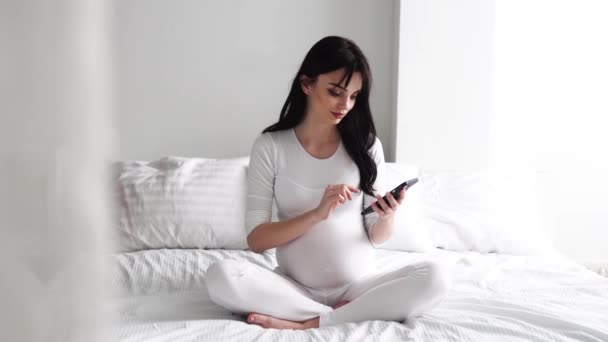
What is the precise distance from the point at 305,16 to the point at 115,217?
9.63 feet

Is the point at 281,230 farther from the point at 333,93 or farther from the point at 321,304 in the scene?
the point at 333,93

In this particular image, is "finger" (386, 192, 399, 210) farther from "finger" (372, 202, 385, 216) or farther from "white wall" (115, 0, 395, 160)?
"white wall" (115, 0, 395, 160)

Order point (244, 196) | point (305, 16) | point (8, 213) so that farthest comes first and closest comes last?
point (305, 16) → point (244, 196) → point (8, 213)

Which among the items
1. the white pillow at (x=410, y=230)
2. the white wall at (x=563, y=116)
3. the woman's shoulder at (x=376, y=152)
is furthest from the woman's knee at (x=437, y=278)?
the white wall at (x=563, y=116)

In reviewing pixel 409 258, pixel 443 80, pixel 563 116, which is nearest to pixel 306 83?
pixel 409 258

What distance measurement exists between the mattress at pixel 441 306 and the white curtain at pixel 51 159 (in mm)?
1039

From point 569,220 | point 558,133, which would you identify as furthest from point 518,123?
point 569,220

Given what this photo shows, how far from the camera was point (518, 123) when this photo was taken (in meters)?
3.33

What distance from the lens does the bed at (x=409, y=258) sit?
1.53 m

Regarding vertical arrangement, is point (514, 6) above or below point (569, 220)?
above

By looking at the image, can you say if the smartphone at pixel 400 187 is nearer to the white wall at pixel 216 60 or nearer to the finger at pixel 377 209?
the finger at pixel 377 209

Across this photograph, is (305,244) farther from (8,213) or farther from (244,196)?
(8,213)

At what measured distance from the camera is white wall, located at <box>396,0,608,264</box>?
3.07 m

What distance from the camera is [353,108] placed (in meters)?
1.96
